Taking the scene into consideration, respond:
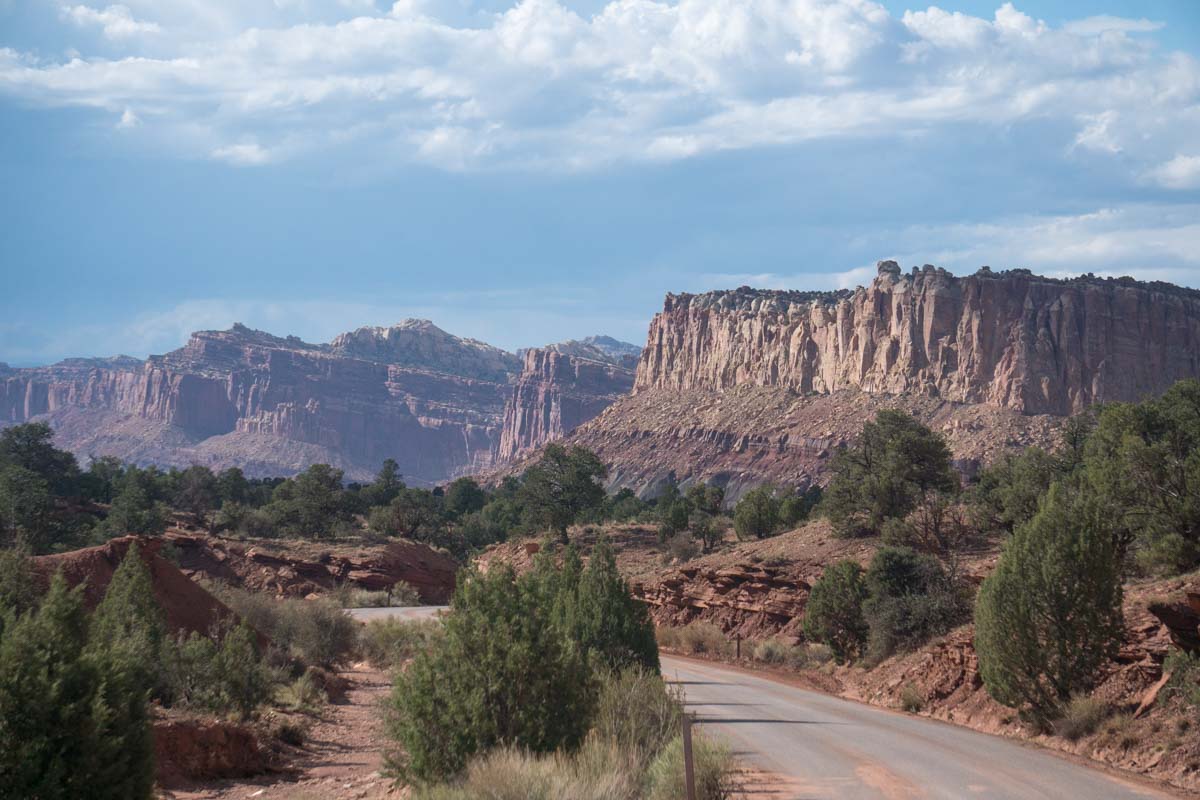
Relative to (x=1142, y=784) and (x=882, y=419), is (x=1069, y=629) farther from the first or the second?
(x=882, y=419)

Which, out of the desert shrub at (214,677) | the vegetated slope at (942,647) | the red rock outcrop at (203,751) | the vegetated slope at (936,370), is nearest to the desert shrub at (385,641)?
the desert shrub at (214,677)

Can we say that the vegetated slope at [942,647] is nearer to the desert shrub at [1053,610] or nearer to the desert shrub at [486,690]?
the desert shrub at [1053,610]

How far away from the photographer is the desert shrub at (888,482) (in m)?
47.7

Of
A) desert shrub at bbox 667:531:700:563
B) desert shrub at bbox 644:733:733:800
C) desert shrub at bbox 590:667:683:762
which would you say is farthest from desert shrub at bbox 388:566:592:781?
desert shrub at bbox 667:531:700:563

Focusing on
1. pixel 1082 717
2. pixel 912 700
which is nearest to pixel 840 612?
pixel 912 700

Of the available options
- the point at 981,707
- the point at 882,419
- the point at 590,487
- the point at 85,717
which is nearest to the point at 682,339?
the point at 590,487

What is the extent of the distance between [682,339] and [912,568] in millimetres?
155670

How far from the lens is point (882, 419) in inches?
2295

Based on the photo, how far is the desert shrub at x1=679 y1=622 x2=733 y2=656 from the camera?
41469 mm

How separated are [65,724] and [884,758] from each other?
485 inches

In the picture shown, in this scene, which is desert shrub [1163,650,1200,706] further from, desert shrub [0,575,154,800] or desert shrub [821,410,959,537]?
desert shrub [821,410,959,537]

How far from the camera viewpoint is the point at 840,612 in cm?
3462

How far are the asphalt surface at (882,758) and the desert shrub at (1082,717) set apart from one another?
0.71 metres

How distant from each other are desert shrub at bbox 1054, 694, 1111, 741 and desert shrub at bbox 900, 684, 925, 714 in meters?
6.58
